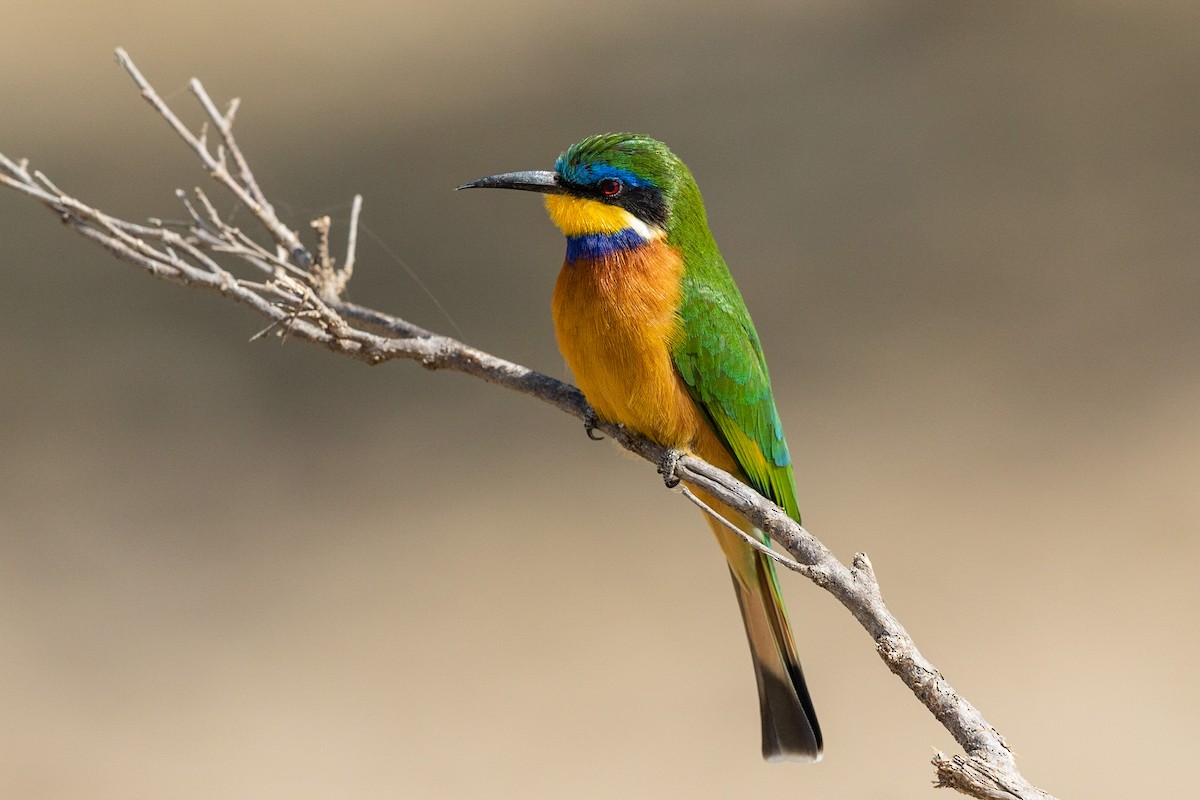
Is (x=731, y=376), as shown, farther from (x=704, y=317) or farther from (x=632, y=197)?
(x=632, y=197)

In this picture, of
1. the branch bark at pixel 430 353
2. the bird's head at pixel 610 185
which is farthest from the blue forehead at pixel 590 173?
the branch bark at pixel 430 353

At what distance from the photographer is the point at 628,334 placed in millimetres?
2246

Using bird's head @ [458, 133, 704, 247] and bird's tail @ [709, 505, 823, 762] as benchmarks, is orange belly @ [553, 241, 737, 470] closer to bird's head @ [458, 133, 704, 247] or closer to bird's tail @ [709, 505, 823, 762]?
bird's head @ [458, 133, 704, 247]

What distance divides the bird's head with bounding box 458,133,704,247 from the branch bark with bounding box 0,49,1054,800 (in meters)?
0.31

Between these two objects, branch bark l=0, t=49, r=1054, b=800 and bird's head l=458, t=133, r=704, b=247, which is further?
bird's head l=458, t=133, r=704, b=247

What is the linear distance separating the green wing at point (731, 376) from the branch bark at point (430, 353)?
0.15 m

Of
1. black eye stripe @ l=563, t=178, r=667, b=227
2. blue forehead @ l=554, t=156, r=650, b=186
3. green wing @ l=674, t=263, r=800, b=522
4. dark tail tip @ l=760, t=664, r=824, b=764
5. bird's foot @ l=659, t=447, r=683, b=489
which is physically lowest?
dark tail tip @ l=760, t=664, r=824, b=764

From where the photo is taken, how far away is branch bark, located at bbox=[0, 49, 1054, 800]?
54.6 inches

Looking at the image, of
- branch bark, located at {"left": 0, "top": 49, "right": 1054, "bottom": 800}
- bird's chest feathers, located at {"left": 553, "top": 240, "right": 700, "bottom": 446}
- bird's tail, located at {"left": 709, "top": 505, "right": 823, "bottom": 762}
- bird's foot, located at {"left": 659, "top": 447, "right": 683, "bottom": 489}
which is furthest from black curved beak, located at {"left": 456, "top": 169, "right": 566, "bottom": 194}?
bird's tail, located at {"left": 709, "top": 505, "right": 823, "bottom": 762}

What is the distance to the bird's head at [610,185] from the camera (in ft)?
7.41

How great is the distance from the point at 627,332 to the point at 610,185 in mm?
269

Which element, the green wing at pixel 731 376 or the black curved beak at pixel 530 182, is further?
the green wing at pixel 731 376

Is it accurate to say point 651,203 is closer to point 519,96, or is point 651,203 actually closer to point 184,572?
point 184,572

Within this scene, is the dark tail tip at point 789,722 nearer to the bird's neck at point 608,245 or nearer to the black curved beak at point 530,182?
the bird's neck at point 608,245
